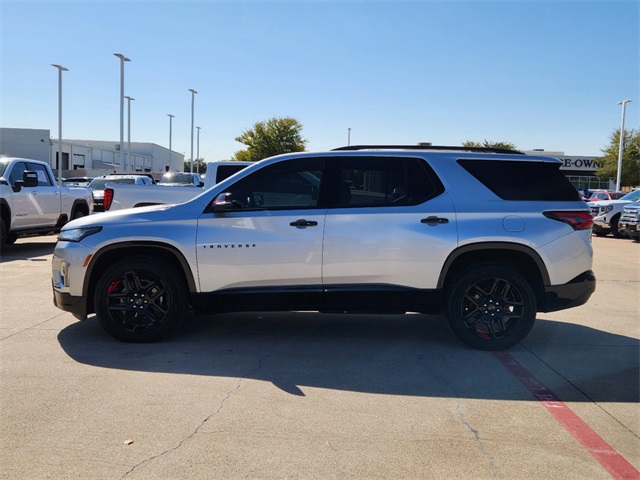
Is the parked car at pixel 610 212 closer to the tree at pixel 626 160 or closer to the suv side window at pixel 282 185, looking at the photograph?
the suv side window at pixel 282 185

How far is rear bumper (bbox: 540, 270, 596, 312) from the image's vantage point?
5.89 metres

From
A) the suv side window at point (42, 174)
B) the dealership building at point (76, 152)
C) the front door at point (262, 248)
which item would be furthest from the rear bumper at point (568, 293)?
the dealership building at point (76, 152)

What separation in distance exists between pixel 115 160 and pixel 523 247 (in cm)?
8343

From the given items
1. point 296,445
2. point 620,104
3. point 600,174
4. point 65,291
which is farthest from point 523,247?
point 600,174

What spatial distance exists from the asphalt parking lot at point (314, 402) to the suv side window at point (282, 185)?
56.6 inches

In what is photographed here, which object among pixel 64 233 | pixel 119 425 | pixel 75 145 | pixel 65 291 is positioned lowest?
pixel 119 425

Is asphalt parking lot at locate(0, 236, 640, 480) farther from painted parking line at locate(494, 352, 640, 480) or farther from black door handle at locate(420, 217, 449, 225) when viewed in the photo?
black door handle at locate(420, 217, 449, 225)

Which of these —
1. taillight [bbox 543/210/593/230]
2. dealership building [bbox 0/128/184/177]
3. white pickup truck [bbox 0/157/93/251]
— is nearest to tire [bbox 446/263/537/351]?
taillight [bbox 543/210/593/230]

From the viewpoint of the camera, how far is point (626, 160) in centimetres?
5278

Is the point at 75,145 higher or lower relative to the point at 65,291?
higher

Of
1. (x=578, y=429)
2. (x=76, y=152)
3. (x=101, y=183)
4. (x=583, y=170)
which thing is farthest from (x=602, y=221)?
(x=76, y=152)

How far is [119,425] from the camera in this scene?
4066mm

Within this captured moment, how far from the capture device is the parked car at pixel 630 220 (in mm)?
19156

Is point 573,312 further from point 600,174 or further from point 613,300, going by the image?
point 600,174
